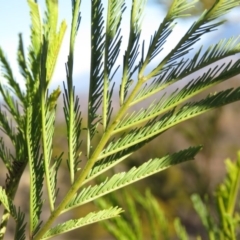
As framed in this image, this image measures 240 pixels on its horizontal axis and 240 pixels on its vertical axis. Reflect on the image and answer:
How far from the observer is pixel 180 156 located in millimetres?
308

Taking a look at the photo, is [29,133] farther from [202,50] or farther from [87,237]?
[87,237]

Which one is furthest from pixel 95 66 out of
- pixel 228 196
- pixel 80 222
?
pixel 228 196

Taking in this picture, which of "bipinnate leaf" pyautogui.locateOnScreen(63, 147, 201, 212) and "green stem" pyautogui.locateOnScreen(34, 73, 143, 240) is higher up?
"green stem" pyautogui.locateOnScreen(34, 73, 143, 240)

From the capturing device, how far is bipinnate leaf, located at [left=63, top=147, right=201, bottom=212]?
31 cm

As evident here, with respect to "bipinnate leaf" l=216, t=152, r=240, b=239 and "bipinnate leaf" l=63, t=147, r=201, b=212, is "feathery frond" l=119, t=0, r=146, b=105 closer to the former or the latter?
"bipinnate leaf" l=63, t=147, r=201, b=212

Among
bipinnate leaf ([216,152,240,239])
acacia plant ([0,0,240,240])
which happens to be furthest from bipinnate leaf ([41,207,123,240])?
bipinnate leaf ([216,152,240,239])

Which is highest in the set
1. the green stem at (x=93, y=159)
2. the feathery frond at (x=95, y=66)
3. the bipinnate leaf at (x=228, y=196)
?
the feathery frond at (x=95, y=66)

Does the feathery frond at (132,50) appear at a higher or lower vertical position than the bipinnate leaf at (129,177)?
higher

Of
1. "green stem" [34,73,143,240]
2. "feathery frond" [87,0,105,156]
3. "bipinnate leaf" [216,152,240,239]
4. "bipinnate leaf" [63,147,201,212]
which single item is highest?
"feathery frond" [87,0,105,156]

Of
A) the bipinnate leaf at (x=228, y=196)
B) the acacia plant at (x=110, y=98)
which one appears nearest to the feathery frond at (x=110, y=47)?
the acacia plant at (x=110, y=98)

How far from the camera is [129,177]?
315 mm

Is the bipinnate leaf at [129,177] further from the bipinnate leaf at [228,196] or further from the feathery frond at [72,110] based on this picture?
the bipinnate leaf at [228,196]

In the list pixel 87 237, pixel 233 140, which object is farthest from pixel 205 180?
pixel 87 237

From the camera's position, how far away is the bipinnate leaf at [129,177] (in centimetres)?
31
